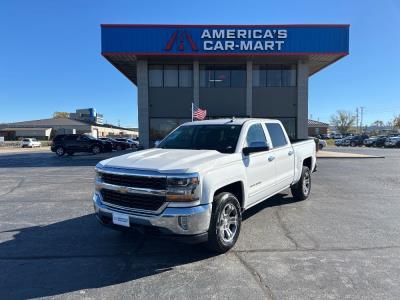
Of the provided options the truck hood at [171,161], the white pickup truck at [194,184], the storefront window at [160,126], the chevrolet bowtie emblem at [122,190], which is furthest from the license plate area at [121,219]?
the storefront window at [160,126]

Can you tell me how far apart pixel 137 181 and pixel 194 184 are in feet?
2.52

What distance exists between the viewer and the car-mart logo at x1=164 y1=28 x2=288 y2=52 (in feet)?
74.8

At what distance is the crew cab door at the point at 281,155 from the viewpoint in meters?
6.31

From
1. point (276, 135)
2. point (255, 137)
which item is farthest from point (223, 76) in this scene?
point (255, 137)

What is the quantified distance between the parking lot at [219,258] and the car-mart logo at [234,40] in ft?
57.3

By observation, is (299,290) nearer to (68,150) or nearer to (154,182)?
(154,182)

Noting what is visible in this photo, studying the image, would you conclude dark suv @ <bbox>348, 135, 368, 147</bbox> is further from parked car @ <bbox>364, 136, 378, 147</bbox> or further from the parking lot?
the parking lot

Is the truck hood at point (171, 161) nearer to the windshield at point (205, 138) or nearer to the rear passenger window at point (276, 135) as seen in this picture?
the windshield at point (205, 138)

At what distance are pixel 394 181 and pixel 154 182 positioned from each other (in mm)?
10473

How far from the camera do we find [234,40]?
901 inches

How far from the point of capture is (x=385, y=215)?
6.75 metres

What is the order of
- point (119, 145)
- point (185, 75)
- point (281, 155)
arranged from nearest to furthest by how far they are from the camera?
point (281, 155)
point (185, 75)
point (119, 145)

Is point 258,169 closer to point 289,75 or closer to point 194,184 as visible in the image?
point 194,184

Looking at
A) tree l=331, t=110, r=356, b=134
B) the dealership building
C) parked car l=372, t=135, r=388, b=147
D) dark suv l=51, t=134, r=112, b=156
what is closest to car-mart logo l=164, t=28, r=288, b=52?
Answer: the dealership building
